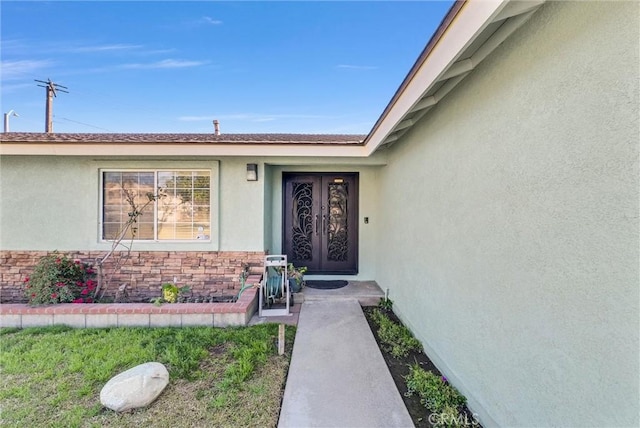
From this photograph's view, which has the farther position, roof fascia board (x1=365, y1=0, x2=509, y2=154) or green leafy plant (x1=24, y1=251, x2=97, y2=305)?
green leafy plant (x1=24, y1=251, x2=97, y2=305)

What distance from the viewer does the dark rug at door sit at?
24.0 feet

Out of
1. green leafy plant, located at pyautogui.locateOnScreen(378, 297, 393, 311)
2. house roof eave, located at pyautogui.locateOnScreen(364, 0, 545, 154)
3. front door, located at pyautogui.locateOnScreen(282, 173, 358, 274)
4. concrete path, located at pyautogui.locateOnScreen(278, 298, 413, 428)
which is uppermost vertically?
house roof eave, located at pyautogui.locateOnScreen(364, 0, 545, 154)

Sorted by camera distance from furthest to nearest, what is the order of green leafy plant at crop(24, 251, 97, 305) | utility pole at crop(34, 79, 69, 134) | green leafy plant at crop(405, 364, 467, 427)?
utility pole at crop(34, 79, 69, 134) → green leafy plant at crop(24, 251, 97, 305) → green leafy plant at crop(405, 364, 467, 427)

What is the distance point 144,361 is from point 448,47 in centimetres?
543

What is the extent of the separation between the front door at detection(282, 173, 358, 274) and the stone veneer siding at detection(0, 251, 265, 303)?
1.77 m

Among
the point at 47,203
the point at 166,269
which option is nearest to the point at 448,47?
the point at 166,269

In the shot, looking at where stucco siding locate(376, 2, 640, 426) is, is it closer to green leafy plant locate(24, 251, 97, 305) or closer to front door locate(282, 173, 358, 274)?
front door locate(282, 173, 358, 274)

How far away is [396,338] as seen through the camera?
482 cm

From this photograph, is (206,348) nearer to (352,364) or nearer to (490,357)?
(352,364)

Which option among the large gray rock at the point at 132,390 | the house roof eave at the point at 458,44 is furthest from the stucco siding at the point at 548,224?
the large gray rock at the point at 132,390

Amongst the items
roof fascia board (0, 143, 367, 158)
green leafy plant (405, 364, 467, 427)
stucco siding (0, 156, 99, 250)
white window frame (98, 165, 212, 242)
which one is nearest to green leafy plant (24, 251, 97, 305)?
stucco siding (0, 156, 99, 250)

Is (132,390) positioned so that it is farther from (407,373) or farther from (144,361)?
(407,373)

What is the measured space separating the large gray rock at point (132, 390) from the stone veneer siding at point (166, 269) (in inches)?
137

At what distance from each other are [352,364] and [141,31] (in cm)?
1250
